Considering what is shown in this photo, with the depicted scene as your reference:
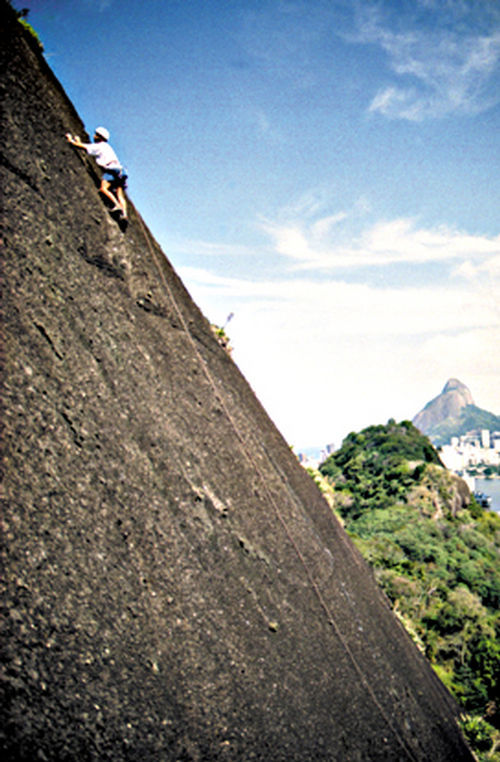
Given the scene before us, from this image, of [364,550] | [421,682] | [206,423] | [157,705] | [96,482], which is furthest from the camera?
[364,550]

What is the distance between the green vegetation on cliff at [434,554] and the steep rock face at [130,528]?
12898 mm

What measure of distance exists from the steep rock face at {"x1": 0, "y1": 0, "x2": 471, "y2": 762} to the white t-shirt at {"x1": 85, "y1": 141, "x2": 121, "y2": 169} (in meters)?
0.13

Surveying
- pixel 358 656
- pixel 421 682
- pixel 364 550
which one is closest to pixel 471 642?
pixel 364 550

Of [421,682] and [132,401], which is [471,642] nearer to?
[421,682]

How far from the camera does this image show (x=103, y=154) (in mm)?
3727

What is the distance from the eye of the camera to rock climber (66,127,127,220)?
370cm

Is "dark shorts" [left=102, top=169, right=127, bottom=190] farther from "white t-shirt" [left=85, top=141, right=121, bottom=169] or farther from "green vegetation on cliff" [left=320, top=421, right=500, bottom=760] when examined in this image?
"green vegetation on cliff" [left=320, top=421, right=500, bottom=760]

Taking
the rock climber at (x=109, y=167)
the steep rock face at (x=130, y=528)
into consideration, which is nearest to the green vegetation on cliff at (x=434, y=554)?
the steep rock face at (x=130, y=528)

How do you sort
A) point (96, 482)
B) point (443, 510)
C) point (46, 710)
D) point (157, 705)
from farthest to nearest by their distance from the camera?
1. point (443, 510)
2. point (96, 482)
3. point (157, 705)
4. point (46, 710)

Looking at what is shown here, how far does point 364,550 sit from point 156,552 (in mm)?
53618

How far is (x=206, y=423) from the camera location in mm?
3975

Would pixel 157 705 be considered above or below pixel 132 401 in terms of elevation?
below

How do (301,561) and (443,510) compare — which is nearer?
(301,561)

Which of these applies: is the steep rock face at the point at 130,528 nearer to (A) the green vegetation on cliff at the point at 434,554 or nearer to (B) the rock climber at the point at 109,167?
(B) the rock climber at the point at 109,167
